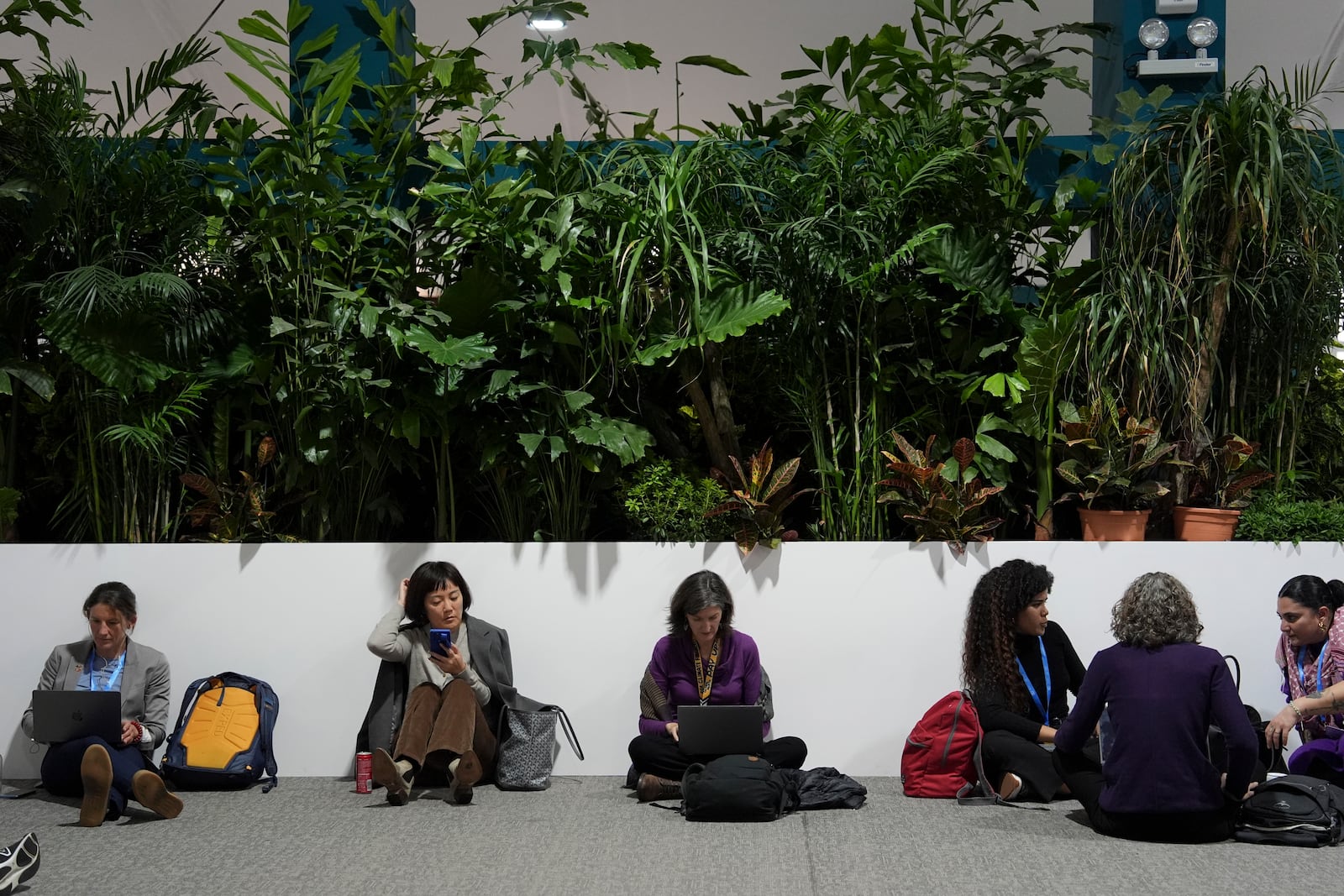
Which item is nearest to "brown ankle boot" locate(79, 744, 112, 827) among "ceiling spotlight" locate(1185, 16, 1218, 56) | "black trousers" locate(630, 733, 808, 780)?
"black trousers" locate(630, 733, 808, 780)

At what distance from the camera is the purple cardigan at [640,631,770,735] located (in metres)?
4.47

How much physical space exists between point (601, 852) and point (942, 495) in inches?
79.8

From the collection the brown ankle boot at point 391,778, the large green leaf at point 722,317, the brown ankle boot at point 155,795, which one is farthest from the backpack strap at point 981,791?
the brown ankle boot at point 155,795

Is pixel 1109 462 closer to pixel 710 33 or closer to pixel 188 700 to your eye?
pixel 188 700

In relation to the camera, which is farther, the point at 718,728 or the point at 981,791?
the point at 981,791

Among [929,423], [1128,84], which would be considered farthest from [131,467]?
[1128,84]

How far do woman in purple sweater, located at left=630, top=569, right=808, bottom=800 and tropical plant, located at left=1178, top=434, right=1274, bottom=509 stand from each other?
6.63ft

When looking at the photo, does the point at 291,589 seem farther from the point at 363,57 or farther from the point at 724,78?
the point at 724,78

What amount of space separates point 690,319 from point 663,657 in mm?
1381

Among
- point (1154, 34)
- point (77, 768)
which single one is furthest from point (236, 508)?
point (1154, 34)

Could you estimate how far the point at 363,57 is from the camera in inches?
231

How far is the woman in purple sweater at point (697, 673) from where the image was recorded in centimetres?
438

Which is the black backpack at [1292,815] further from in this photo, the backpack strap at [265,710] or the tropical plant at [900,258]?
the backpack strap at [265,710]

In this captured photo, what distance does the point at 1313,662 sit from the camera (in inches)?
163
